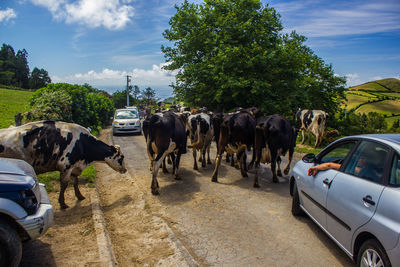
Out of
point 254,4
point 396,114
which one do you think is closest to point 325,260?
point 254,4

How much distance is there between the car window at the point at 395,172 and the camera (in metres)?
2.87

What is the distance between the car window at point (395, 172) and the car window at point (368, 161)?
0.13 metres

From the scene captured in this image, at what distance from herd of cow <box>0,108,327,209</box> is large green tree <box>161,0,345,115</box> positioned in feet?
17.2

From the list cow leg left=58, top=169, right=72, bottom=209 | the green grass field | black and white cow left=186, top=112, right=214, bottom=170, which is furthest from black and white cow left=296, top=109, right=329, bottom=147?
the green grass field

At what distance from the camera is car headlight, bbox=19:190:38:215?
10.6 ft

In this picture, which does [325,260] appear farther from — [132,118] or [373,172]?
[132,118]

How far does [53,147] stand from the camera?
228 inches

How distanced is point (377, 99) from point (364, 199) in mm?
34633

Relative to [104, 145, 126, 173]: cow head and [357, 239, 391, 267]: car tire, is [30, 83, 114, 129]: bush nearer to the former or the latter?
[104, 145, 126, 173]: cow head

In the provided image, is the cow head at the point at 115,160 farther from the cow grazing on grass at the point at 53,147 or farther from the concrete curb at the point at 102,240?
the concrete curb at the point at 102,240

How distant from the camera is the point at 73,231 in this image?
475 cm

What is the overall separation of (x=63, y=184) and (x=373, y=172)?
5607mm

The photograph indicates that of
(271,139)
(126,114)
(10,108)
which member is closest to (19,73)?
(10,108)

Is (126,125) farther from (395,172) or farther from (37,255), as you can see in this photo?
(395,172)
